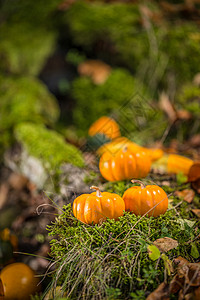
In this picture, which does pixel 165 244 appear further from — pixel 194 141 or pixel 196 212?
pixel 194 141

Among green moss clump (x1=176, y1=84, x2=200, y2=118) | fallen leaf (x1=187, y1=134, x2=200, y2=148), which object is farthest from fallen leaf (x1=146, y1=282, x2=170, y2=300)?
green moss clump (x1=176, y1=84, x2=200, y2=118)

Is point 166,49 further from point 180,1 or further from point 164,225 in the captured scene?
point 164,225

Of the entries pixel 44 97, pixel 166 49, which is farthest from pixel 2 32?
pixel 166 49

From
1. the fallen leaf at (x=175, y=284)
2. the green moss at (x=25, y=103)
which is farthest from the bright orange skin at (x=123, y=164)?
the green moss at (x=25, y=103)

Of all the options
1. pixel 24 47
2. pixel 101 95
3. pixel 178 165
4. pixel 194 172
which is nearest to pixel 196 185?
pixel 194 172

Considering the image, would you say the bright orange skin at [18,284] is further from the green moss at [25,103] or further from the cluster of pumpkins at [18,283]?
the green moss at [25,103]

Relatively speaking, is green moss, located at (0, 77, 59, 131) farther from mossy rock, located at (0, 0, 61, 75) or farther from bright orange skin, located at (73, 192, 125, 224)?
bright orange skin, located at (73, 192, 125, 224)
